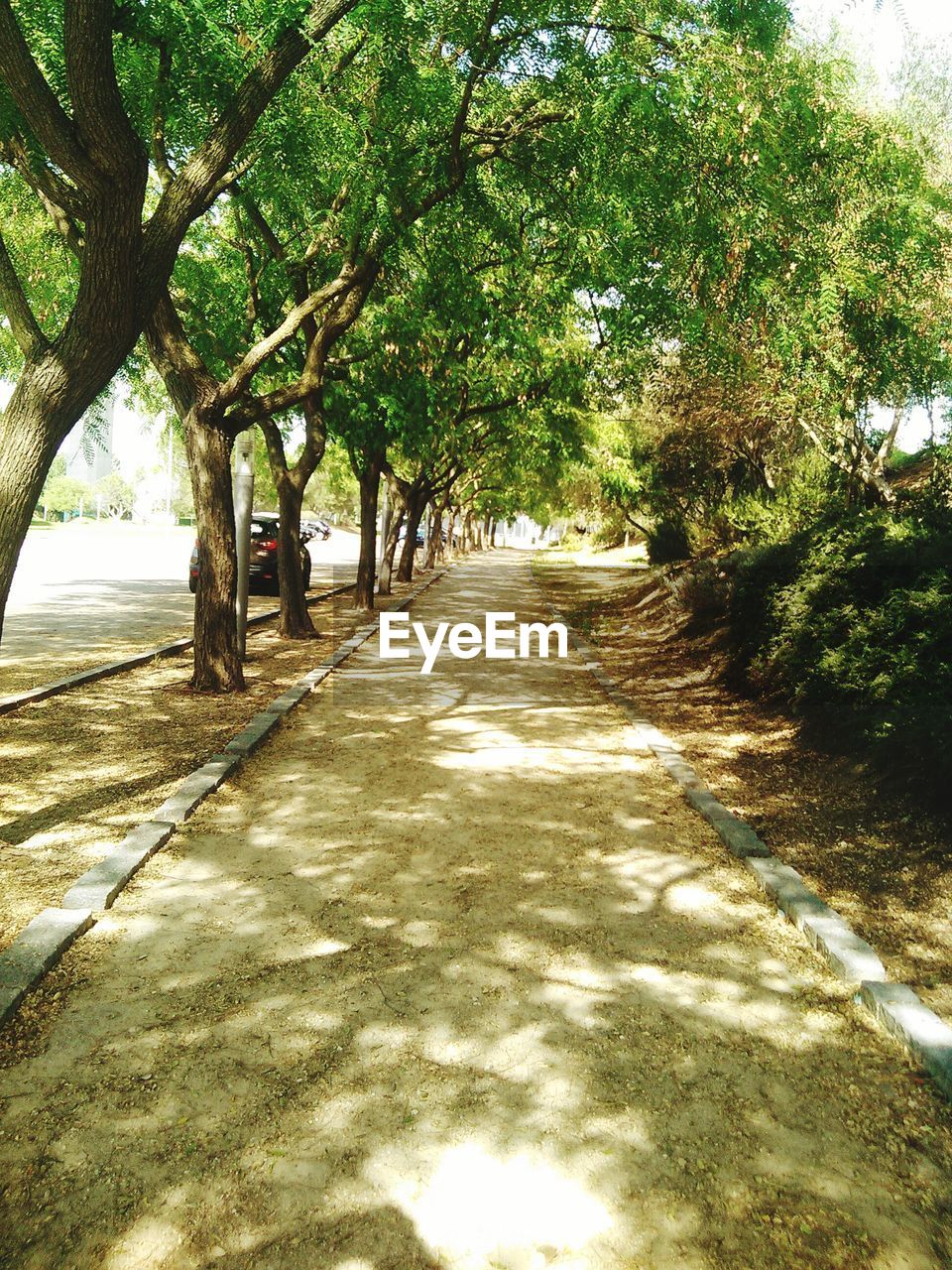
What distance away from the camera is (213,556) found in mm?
9234

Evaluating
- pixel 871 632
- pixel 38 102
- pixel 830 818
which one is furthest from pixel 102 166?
pixel 871 632

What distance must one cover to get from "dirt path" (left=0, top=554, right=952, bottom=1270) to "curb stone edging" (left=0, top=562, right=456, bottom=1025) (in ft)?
0.34

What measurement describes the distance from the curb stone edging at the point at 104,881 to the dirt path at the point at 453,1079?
10 cm

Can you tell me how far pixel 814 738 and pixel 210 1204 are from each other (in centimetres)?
613

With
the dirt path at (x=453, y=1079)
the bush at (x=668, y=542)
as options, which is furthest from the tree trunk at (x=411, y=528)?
the dirt path at (x=453, y=1079)

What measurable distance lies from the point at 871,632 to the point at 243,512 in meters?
6.76

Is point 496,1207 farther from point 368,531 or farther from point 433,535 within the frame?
point 433,535

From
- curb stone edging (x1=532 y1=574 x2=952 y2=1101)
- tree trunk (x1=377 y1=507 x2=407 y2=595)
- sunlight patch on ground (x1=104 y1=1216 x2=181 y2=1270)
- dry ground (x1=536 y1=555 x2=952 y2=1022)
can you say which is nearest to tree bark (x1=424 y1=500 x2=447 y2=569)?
tree trunk (x1=377 y1=507 x2=407 y2=595)

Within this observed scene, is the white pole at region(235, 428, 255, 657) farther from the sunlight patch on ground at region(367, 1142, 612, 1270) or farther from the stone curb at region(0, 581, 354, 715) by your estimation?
the sunlight patch on ground at region(367, 1142, 612, 1270)

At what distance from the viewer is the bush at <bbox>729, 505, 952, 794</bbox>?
6223 millimetres

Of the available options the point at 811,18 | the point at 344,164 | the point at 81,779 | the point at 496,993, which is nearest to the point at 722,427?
the point at 811,18

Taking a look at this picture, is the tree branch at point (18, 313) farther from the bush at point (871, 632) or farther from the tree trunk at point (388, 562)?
the tree trunk at point (388, 562)

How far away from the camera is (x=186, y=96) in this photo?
661 centimetres

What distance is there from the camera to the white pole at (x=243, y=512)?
10455mm
